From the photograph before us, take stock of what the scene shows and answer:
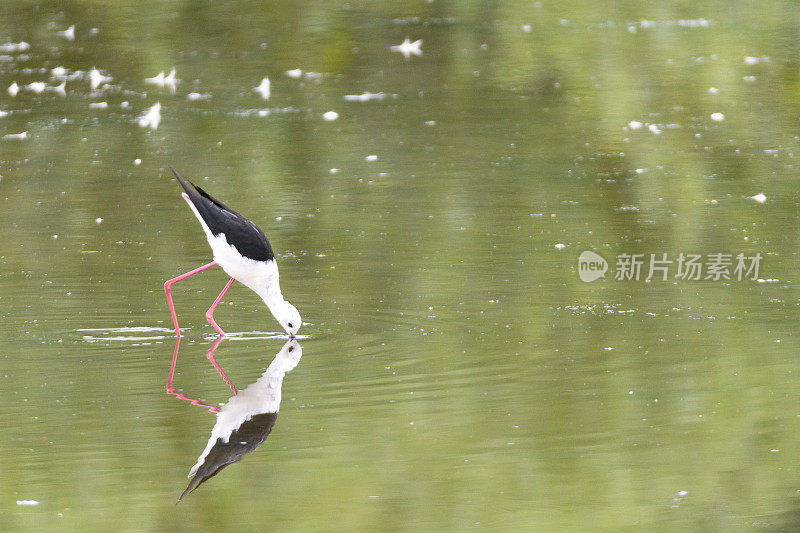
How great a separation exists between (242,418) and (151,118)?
7.73 meters

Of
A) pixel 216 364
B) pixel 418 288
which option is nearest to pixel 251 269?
Answer: pixel 216 364

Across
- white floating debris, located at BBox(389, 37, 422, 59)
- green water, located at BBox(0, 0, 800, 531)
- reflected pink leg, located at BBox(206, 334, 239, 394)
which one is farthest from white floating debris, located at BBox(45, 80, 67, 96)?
reflected pink leg, located at BBox(206, 334, 239, 394)

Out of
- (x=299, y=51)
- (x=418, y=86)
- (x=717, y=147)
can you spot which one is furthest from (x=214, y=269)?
(x=299, y=51)

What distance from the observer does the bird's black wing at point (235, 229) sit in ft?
22.9

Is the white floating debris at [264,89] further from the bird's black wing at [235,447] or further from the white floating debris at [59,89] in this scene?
the bird's black wing at [235,447]

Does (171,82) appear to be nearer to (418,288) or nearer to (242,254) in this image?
(418,288)

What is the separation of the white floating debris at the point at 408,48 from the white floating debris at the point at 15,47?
4.76 m

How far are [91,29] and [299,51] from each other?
326 cm

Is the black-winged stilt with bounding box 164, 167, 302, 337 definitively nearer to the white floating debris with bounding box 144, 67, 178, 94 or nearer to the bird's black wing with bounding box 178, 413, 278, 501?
the bird's black wing with bounding box 178, 413, 278, 501

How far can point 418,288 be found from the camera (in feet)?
25.2

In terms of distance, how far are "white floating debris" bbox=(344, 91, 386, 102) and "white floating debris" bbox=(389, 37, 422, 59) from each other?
2150 millimetres

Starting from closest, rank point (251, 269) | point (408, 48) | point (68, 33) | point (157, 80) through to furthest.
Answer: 1. point (251, 269)
2. point (157, 80)
3. point (408, 48)
4. point (68, 33)

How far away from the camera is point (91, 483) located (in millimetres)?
4852

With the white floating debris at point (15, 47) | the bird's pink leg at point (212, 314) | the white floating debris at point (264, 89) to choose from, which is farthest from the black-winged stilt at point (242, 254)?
the white floating debris at point (15, 47)
